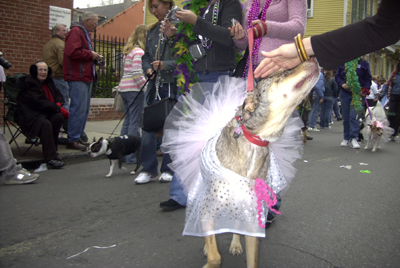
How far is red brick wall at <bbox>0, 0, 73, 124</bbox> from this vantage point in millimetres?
8555

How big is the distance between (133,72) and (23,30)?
450cm

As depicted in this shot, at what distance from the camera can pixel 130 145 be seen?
5695 millimetres

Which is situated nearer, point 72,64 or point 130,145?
point 130,145

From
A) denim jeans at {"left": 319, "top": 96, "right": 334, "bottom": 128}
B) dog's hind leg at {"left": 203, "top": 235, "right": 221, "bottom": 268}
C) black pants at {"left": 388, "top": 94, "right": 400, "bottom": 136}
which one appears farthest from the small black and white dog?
denim jeans at {"left": 319, "top": 96, "right": 334, "bottom": 128}

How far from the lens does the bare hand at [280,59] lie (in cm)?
193

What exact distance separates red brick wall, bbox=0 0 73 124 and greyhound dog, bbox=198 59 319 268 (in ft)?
26.2

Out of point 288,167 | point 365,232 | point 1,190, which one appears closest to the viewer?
point 288,167

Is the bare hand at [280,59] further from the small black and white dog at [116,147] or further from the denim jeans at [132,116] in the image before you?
the denim jeans at [132,116]

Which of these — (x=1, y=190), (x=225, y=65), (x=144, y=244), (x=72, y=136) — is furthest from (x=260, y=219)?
(x=72, y=136)

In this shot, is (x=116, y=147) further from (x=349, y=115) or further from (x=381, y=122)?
(x=381, y=122)

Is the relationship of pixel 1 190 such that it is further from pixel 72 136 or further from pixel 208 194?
pixel 208 194

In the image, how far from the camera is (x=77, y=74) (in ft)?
21.3

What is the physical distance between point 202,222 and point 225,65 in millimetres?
1657

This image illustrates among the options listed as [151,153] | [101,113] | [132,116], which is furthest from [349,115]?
[101,113]
